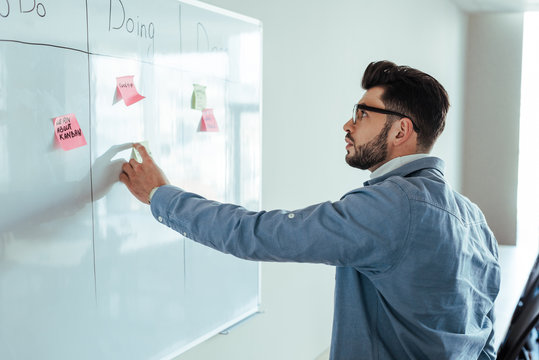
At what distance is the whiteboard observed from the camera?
3.96 feet

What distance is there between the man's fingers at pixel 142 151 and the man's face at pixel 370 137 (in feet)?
1.96

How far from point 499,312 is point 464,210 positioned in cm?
195

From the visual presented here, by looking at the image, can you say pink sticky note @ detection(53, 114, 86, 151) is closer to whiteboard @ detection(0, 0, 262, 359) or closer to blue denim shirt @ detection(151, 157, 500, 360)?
whiteboard @ detection(0, 0, 262, 359)

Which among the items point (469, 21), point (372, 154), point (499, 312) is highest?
point (469, 21)

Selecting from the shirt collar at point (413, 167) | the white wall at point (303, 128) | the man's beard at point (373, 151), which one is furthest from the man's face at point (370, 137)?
the white wall at point (303, 128)

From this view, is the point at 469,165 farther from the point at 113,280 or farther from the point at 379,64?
the point at 113,280

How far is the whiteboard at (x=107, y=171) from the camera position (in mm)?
1208

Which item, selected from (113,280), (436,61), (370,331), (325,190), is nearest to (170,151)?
(113,280)

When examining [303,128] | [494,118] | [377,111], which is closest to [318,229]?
[377,111]

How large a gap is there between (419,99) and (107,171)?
90 cm

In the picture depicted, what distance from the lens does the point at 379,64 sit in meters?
1.60

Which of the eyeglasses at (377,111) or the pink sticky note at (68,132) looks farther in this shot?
the eyeglasses at (377,111)

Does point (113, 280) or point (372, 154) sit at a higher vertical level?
point (372, 154)

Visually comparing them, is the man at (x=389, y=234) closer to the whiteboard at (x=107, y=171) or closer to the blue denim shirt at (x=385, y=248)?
the blue denim shirt at (x=385, y=248)
